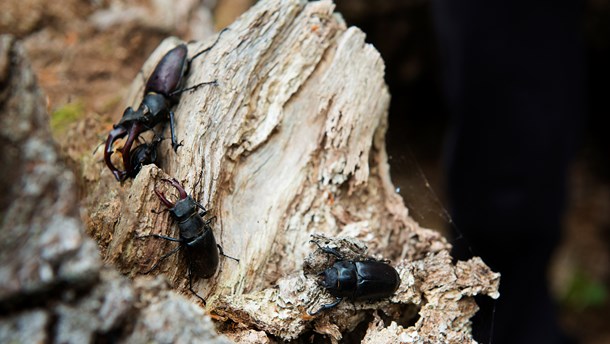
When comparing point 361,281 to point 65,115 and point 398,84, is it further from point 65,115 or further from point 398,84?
point 398,84

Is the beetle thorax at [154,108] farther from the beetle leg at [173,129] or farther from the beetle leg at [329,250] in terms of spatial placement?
the beetle leg at [329,250]

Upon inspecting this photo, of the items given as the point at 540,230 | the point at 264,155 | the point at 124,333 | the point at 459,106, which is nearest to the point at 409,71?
the point at 459,106

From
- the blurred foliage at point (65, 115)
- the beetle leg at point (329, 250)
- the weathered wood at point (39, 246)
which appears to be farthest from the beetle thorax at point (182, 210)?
the blurred foliage at point (65, 115)

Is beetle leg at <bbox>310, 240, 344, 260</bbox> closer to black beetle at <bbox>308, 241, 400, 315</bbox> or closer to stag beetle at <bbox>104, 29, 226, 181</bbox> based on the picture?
black beetle at <bbox>308, 241, 400, 315</bbox>

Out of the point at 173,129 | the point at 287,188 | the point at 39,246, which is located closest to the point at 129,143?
the point at 173,129

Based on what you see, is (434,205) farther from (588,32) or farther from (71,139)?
(588,32)

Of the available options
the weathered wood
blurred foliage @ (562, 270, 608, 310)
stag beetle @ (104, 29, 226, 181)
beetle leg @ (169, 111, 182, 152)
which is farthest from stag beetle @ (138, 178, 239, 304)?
blurred foliage @ (562, 270, 608, 310)
